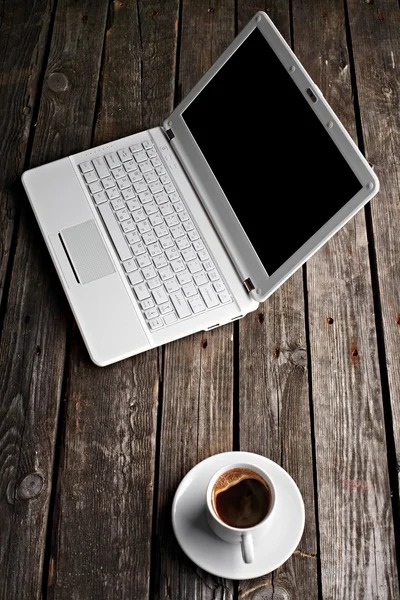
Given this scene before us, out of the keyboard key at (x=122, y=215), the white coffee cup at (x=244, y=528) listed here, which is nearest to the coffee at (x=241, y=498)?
the white coffee cup at (x=244, y=528)

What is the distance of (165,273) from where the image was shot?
102cm

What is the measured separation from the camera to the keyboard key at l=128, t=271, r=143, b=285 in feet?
3.31

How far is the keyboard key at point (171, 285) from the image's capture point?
1.00 metres

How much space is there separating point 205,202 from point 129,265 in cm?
16

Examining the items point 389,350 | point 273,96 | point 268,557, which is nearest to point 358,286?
point 389,350

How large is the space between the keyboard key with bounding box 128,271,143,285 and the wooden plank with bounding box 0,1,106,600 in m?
0.12

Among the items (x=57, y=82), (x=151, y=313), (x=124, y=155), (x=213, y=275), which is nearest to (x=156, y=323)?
(x=151, y=313)

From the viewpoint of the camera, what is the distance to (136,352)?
0.96 metres

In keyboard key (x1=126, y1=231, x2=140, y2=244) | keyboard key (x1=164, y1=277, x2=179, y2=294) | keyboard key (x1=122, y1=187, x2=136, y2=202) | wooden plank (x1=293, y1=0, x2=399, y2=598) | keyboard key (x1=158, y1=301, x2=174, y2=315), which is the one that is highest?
keyboard key (x1=122, y1=187, x2=136, y2=202)

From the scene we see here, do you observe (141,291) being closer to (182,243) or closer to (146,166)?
(182,243)

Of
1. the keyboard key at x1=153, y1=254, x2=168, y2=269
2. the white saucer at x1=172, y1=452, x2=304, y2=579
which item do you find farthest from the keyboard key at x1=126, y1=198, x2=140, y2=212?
the white saucer at x1=172, y1=452, x2=304, y2=579

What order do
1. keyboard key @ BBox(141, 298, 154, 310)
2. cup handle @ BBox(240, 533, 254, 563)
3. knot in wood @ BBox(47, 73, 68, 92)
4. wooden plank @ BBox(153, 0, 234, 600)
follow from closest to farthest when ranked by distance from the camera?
cup handle @ BBox(240, 533, 254, 563), wooden plank @ BBox(153, 0, 234, 600), keyboard key @ BBox(141, 298, 154, 310), knot in wood @ BBox(47, 73, 68, 92)

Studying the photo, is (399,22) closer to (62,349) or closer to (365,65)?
(365,65)

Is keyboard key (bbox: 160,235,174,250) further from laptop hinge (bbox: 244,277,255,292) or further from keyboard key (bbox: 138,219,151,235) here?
laptop hinge (bbox: 244,277,255,292)
